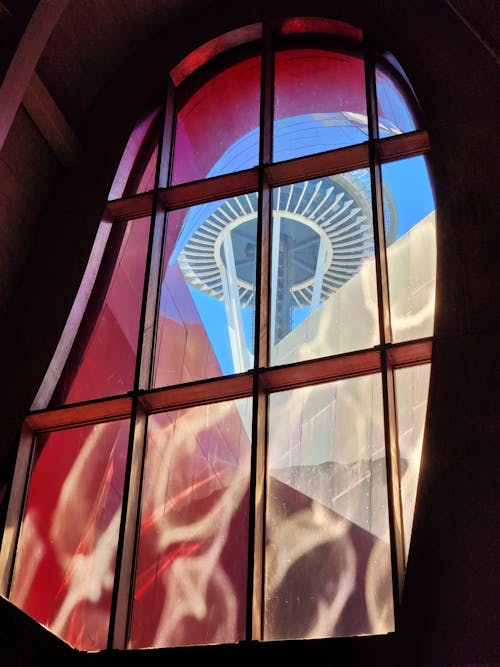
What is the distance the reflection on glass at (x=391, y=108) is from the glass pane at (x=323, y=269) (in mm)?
541

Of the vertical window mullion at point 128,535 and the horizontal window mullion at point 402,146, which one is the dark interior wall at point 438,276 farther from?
the vertical window mullion at point 128,535

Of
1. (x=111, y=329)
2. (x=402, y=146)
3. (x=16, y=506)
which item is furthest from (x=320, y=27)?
(x=16, y=506)

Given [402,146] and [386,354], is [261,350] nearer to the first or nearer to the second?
[386,354]

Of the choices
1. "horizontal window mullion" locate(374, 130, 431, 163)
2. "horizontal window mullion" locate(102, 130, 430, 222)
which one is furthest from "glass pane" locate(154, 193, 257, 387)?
"horizontal window mullion" locate(374, 130, 431, 163)

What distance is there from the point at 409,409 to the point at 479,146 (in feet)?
8.05

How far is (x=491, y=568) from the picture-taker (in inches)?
227

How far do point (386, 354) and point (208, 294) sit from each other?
6.70 ft

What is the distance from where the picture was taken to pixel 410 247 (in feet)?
26.1

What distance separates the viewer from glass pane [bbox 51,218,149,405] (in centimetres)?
844

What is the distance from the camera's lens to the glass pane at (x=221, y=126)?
969cm

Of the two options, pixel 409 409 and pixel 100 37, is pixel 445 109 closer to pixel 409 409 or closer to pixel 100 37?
pixel 409 409

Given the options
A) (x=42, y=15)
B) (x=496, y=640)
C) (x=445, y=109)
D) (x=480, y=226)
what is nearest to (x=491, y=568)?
(x=496, y=640)

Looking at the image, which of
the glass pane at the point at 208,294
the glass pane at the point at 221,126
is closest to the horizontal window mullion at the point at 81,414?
the glass pane at the point at 208,294

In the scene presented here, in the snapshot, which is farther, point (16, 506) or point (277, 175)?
point (277, 175)
